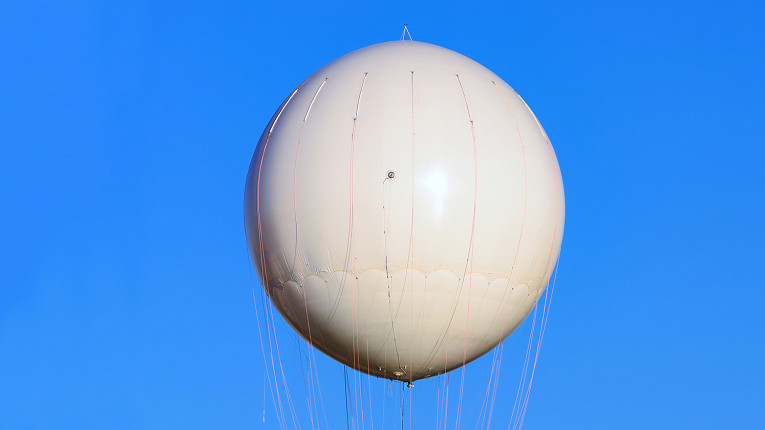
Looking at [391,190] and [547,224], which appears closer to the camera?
[391,190]

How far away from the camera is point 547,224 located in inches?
790

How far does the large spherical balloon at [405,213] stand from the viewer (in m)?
18.7

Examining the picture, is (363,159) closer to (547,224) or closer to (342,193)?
(342,193)

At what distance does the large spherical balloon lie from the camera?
1869 cm

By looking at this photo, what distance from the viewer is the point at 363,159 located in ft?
61.8

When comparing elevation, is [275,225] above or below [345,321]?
above

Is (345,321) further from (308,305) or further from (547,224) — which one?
(547,224)

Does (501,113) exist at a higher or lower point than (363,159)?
higher

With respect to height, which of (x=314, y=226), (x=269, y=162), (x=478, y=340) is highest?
(x=269, y=162)

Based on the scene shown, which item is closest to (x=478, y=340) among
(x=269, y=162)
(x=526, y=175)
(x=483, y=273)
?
(x=483, y=273)

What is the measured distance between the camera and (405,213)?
60.8 ft

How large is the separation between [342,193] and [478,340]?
12.4ft

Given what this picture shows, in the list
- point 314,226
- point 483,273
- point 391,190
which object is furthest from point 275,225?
point 483,273

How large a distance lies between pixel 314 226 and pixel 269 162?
1.83 metres
